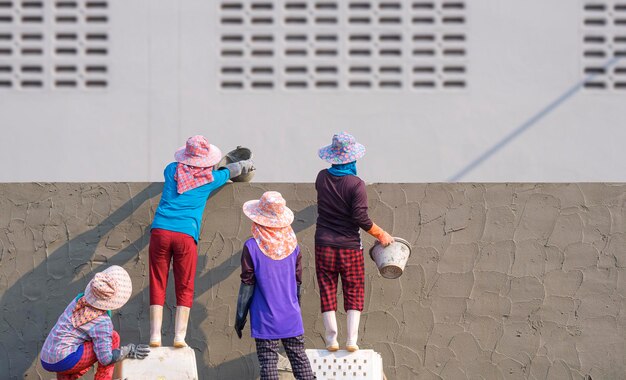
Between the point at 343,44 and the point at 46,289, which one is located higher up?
the point at 343,44

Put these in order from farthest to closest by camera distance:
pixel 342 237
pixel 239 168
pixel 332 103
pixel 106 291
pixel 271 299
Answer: pixel 332 103 → pixel 239 168 → pixel 342 237 → pixel 271 299 → pixel 106 291

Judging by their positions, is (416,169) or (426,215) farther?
(416,169)

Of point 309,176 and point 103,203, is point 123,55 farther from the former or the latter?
point 103,203

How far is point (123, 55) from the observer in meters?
11.4

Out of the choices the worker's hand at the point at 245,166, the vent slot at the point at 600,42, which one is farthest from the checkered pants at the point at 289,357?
the vent slot at the point at 600,42

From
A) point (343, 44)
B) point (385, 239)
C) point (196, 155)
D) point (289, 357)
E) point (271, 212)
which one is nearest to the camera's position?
point (289, 357)

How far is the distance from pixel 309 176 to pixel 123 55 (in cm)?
254

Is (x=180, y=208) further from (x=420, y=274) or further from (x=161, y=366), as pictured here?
(x=420, y=274)

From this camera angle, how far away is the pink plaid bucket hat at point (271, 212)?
659 cm

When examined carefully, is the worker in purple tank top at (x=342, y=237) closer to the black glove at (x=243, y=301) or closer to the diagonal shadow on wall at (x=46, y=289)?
the black glove at (x=243, y=301)

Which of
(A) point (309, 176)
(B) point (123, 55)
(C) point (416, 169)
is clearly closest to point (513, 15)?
(C) point (416, 169)

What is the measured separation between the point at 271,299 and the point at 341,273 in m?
0.65

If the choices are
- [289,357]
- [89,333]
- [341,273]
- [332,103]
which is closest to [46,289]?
[89,333]

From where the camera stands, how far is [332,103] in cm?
1128
